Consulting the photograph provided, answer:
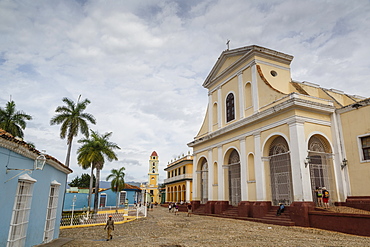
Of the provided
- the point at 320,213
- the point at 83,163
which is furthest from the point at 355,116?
the point at 83,163

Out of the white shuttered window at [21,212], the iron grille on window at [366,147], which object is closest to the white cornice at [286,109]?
the iron grille on window at [366,147]

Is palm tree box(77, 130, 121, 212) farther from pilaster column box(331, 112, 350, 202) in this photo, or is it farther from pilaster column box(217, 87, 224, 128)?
pilaster column box(331, 112, 350, 202)

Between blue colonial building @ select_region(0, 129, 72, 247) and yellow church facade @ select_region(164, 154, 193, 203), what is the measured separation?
2681 cm

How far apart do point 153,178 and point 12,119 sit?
130 feet

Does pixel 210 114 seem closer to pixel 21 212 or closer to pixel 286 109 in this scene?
pixel 286 109

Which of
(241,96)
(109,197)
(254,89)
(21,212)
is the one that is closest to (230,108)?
(241,96)

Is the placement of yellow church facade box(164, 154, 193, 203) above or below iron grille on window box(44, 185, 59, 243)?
above

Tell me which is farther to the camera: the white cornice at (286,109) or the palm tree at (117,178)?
the palm tree at (117,178)

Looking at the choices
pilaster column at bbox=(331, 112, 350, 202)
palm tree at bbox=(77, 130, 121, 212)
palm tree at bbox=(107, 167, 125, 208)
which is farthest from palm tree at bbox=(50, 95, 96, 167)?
pilaster column at bbox=(331, 112, 350, 202)

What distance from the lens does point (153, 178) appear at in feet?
205

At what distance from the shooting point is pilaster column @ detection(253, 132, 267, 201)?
15770mm

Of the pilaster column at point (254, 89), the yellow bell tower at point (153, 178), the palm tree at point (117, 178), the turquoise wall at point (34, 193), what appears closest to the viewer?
the turquoise wall at point (34, 193)

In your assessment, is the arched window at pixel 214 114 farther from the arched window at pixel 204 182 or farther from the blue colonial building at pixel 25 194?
the blue colonial building at pixel 25 194

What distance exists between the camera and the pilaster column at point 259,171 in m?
15.8
